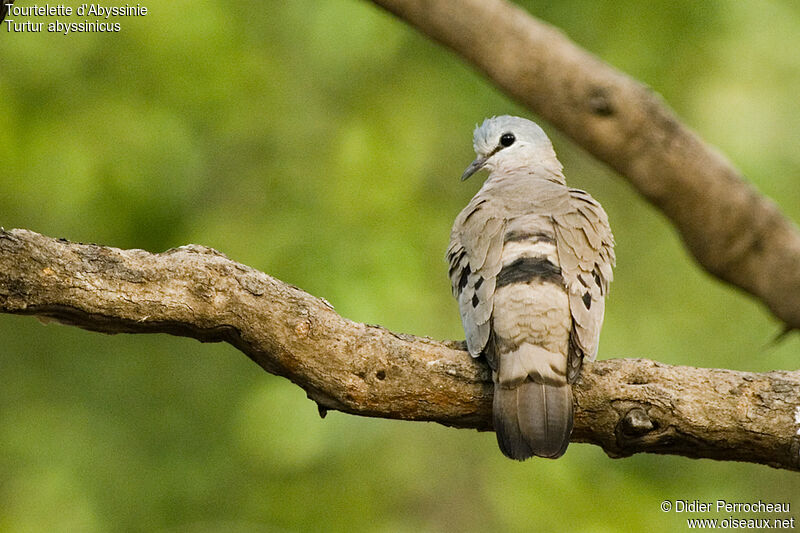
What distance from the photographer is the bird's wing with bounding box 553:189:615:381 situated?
11.9 feet

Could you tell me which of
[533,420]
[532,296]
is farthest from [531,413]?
[532,296]

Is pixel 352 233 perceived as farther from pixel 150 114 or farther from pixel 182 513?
pixel 182 513

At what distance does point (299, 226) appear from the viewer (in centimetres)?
633

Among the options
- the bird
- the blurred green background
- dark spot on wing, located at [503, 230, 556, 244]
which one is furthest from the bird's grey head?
dark spot on wing, located at [503, 230, 556, 244]

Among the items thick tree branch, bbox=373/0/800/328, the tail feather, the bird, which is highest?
thick tree branch, bbox=373/0/800/328

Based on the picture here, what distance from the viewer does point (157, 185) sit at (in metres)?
6.20

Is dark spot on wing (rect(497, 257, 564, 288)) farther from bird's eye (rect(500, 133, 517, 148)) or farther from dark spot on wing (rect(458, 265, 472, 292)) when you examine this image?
bird's eye (rect(500, 133, 517, 148))

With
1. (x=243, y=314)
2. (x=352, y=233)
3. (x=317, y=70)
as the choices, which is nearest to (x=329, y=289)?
(x=352, y=233)

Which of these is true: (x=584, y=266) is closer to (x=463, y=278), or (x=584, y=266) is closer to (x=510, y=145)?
(x=463, y=278)

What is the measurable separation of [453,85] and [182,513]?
3442 millimetres

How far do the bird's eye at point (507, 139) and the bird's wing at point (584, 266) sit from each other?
0.89 metres

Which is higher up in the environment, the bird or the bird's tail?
the bird

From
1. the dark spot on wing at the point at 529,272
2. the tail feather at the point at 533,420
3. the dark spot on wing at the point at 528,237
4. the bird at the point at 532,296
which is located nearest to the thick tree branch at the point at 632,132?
the bird at the point at 532,296

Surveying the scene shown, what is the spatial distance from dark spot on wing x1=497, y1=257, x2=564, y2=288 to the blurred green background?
191 cm
